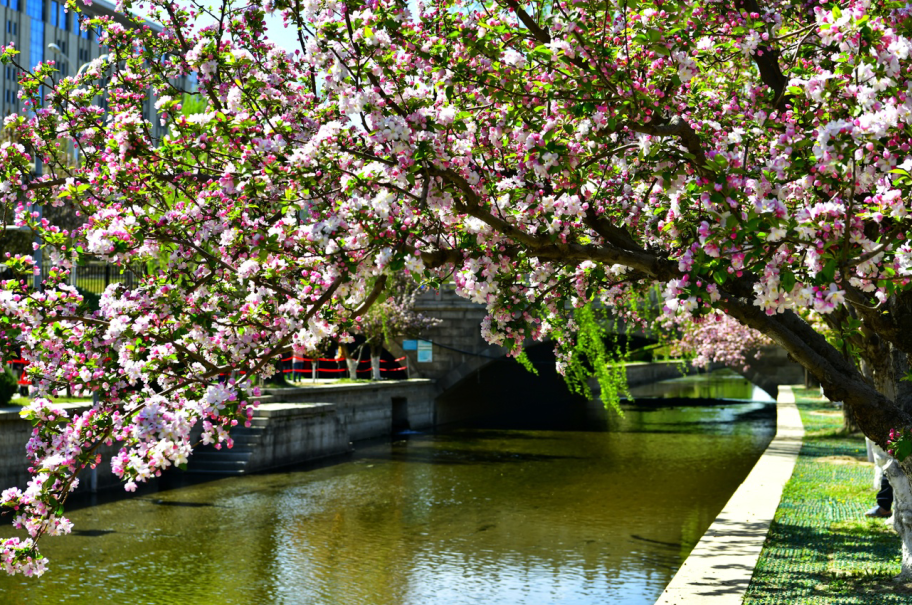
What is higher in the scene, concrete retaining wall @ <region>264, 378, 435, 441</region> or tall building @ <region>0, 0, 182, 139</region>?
tall building @ <region>0, 0, 182, 139</region>

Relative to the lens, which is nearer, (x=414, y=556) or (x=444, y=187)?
(x=444, y=187)

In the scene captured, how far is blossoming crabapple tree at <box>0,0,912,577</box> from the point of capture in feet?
16.7

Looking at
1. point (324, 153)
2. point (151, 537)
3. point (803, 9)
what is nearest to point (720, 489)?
point (151, 537)

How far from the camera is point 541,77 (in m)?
6.34

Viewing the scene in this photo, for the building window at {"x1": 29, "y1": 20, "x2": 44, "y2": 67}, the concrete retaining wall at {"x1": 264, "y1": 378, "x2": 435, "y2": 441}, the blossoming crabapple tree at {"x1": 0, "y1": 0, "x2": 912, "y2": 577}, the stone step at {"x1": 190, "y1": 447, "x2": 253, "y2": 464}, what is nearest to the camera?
the blossoming crabapple tree at {"x1": 0, "y1": 0, "x2": 912, "y2": 577}

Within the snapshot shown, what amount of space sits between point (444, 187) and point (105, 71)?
4626 millimetres

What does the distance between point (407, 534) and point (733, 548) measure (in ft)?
21.6

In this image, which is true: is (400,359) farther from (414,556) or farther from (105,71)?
(105,71)

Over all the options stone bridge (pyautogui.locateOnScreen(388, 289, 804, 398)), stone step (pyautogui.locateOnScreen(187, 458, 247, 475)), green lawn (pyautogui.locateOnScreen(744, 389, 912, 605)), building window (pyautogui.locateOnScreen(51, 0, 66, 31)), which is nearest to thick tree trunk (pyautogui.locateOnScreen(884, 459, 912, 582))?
green lawn (pyautogui.locateOnScreen(744, 389, 912, 605))

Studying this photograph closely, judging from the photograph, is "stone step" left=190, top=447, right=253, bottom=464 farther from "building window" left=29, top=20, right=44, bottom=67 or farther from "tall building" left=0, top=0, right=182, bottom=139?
"building window" left=29, top=20, right=44, bottom=67

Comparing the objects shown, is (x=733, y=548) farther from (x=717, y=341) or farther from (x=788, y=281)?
(x=717, y=341)

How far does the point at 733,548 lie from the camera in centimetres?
1027

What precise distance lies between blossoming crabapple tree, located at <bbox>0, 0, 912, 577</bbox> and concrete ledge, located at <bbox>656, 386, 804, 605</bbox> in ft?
7.55

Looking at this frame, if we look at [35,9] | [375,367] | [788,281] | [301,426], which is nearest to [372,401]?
[375,367]
